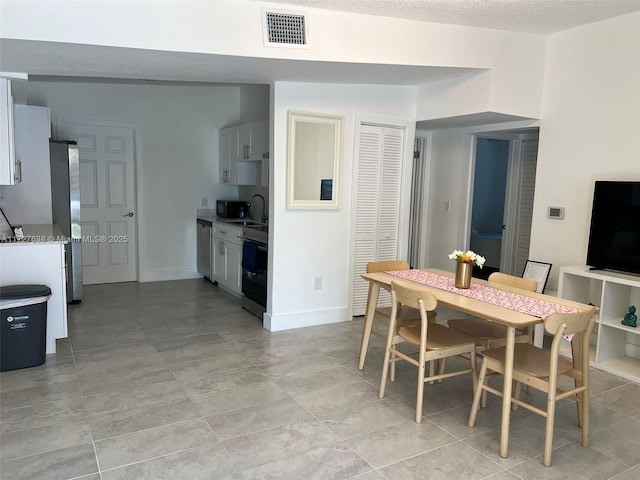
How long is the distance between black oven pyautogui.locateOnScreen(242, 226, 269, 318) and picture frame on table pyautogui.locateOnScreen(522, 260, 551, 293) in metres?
2.43

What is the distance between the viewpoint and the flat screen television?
3463mm

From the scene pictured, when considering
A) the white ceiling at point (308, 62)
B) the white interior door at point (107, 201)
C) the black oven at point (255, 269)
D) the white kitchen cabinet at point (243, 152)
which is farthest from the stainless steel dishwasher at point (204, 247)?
the white ceiling at point (308, 62)

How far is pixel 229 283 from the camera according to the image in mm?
5625

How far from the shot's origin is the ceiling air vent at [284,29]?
313 centimetres

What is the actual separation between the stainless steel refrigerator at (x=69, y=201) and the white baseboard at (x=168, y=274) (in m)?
1.23

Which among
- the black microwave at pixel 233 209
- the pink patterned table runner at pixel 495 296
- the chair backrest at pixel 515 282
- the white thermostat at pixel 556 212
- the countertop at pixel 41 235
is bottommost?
the pink patterned table runner at pixel 495 296

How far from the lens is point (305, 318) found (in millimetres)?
4543

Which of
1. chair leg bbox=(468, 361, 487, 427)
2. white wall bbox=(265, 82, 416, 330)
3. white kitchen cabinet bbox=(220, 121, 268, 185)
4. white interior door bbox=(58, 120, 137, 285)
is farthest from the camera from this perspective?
white interior door bbox=(58, 120, 137, 285)

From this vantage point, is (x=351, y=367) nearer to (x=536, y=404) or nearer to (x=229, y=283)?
Result: (x=536, y=404)

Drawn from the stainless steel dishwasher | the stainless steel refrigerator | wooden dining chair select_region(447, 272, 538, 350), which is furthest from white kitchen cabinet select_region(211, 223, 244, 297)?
wooden dining chair select_region(447, 272, 538, 350)

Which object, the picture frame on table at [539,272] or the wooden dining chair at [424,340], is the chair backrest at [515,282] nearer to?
the wooden dining chair at [424,340]

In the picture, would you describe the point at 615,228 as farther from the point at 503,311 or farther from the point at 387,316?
the point at 387,316

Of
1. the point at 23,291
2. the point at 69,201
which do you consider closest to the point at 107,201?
the point at 69,201

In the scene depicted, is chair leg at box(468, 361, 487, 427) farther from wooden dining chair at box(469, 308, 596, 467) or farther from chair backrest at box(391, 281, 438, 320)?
chair backrest at box(391, 281, 438, 320)
